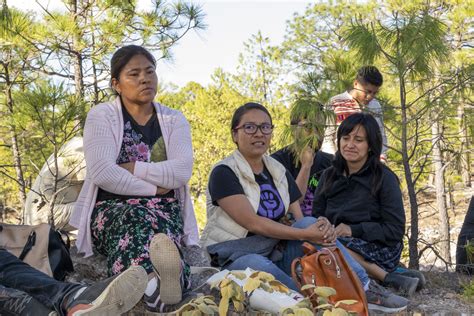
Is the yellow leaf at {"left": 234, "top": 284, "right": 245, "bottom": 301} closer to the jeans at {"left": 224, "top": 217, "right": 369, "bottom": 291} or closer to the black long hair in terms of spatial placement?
the jeans at {"left": 224, "top": 217, "right": 369, "bottom": 291}

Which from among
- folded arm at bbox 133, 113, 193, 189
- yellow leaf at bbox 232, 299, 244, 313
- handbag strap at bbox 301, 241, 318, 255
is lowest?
yellow leaf at bbox 232, 299, 244, 313

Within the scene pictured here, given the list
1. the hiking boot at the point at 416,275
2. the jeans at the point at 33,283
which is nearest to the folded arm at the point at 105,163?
the jeans at the point at 33,283

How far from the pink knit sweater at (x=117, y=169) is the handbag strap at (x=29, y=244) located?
310 millimetres

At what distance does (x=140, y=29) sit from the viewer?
759cm

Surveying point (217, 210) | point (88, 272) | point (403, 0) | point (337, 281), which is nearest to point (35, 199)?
point (88, 272)

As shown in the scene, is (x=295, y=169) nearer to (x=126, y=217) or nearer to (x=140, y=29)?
(x=126, y=217)

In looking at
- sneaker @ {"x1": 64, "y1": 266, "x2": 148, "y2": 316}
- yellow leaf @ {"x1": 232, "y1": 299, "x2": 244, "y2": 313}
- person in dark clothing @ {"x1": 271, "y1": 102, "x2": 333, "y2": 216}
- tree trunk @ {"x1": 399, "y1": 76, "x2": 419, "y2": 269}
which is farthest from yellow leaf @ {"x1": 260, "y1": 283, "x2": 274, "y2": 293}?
tree trunk @ {"x1": 399, "y1": 76, "x2": 419, "y2": 269}

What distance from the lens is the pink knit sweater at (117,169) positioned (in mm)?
3957

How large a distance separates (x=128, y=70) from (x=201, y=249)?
120 centimetres

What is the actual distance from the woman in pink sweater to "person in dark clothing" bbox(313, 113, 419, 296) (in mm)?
1018

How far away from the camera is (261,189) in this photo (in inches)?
170

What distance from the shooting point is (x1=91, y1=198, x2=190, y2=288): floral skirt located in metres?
3.56

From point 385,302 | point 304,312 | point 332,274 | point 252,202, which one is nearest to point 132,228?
point 252,202

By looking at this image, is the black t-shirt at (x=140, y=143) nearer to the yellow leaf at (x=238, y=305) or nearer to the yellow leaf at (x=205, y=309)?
the yellow leaf at (x=238, y=305)
